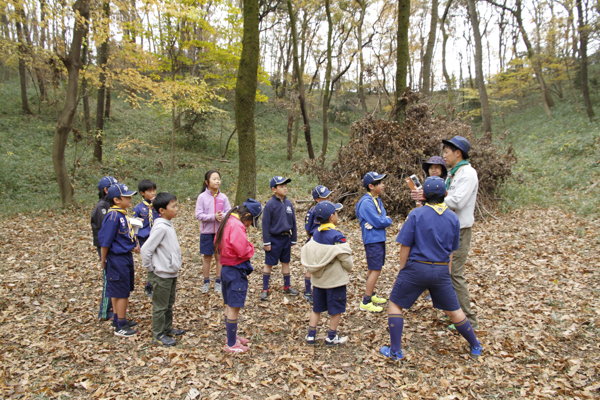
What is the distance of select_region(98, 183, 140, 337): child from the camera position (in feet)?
14.7

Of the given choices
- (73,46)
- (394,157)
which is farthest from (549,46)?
(73,46)

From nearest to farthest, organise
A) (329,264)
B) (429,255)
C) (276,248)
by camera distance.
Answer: (429,255) < (329,264) < (276,248)

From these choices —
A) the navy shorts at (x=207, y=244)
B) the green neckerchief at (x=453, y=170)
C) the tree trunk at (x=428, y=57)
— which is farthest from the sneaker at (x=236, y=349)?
the tree trunk at (x=428, y=57)

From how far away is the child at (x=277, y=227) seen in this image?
5.36 metres

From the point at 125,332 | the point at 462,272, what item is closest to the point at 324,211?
the point at 462,272

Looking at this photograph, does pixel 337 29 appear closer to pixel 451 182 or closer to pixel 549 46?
pixel 549 46

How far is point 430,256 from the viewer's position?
138 inches

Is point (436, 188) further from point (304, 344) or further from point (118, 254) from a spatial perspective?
point (118, 254)

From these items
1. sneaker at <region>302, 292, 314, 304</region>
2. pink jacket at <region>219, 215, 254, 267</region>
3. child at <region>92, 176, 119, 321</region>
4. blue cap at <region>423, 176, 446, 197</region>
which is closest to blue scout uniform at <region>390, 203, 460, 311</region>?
blue cap at <region>423, 176, 446, 197</region>

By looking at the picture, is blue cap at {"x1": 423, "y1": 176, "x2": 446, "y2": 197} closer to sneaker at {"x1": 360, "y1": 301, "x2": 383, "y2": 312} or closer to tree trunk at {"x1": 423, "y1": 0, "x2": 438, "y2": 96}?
sneaker at {"x1": 360, "y1": 301, "x2": 383, "y2": 312}

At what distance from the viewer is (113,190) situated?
15.1 feet

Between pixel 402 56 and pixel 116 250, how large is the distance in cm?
982

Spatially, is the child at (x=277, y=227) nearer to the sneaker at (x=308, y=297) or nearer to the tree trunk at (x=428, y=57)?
→ the sneaker at (x=308, y=297)

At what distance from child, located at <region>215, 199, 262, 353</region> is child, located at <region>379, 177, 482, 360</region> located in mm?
1814
